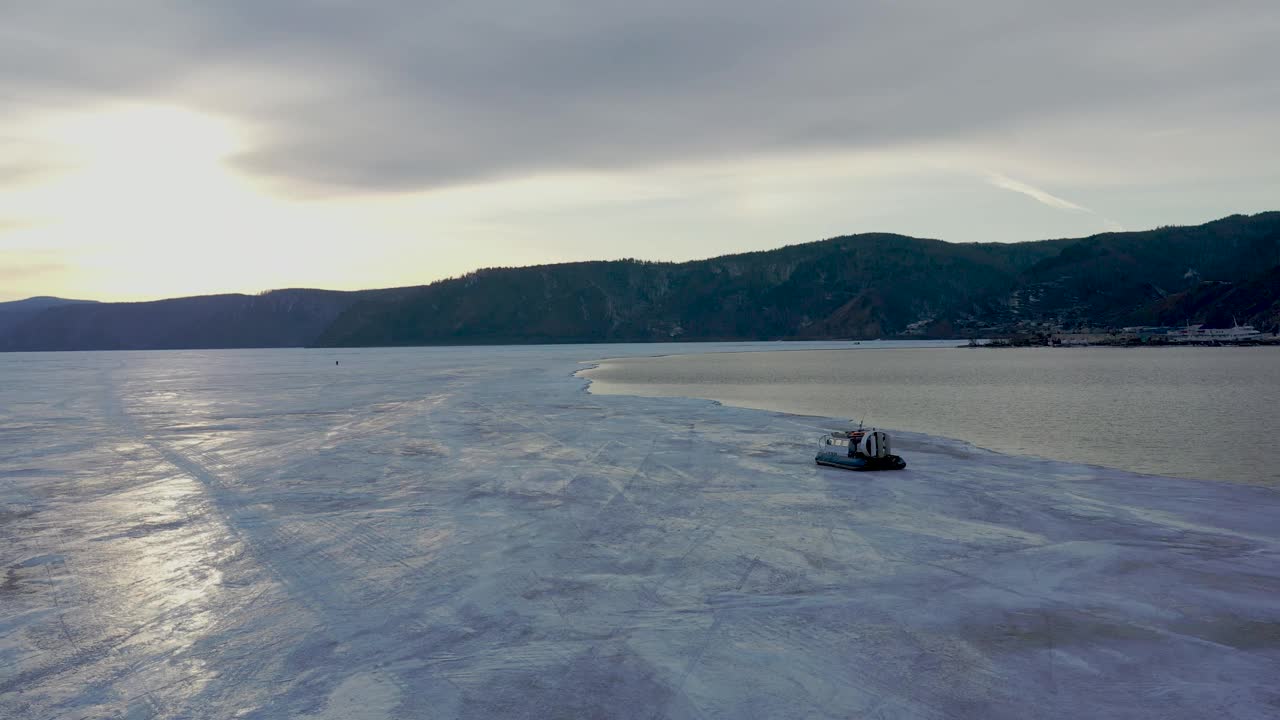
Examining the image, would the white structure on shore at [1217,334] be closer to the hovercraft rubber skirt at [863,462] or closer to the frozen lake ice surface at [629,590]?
the hovercraft rubber skirt at [863,462]

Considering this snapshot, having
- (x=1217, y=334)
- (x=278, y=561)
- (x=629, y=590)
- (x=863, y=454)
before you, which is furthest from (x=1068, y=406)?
(x=1217, y=334)

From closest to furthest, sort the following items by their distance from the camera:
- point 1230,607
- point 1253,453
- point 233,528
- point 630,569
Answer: point 1230,607 → point 630,569 → point 233,528 → point 1253,453

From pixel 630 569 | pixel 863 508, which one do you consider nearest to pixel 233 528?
pixel 630 569

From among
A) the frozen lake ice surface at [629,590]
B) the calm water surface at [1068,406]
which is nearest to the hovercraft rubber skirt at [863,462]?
the frozen lake ice surface at [629,590]

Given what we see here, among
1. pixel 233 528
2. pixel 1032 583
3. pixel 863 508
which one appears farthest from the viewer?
pixel 863 508

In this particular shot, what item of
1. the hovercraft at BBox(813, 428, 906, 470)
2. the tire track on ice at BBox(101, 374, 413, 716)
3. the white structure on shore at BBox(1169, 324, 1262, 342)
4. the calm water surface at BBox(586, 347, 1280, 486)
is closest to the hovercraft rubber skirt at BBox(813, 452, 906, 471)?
the hovercraft at BBox(813, 428, 906, 470)

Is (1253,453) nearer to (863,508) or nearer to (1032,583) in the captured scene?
(863,508)

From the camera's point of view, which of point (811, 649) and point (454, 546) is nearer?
point (811, 649)
